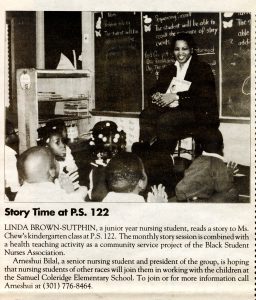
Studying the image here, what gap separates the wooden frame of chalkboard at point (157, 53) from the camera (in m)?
1.47

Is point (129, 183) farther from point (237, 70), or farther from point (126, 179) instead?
point (237, 70)

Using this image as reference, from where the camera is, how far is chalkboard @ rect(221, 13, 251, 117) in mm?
1452

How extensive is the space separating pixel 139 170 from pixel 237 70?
458mm

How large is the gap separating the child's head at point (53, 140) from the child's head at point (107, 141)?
105 mm

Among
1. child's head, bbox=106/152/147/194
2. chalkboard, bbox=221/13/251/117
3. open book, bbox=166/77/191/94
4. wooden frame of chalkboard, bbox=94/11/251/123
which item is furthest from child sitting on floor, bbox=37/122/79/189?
chalkboard, bbox=221/13/251/117

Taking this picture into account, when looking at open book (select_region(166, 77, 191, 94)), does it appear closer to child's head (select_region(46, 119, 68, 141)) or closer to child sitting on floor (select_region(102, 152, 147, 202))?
child sitting on floor (select_region(102, 152, 147, 202))

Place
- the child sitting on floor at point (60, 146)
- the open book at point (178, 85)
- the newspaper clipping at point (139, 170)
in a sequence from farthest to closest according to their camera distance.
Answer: the open book at point (178, 85) < the child sitting on floor at point (60, 146) < the newspaper clipping at point (139, 170)

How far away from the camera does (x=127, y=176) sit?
1486 millimetres

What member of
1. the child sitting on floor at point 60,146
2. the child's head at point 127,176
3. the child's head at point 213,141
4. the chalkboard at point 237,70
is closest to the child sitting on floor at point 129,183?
the child's head at point 127,176

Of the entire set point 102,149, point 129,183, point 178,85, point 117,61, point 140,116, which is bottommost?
point 129,183

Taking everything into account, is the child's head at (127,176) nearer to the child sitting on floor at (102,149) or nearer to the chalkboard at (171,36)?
the child sitting on floor at (102,149)

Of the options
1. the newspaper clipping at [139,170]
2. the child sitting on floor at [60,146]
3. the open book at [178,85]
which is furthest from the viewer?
the open book at [178,85]

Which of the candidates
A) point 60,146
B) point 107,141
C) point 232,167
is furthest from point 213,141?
point 60,146

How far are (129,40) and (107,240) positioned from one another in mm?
929
